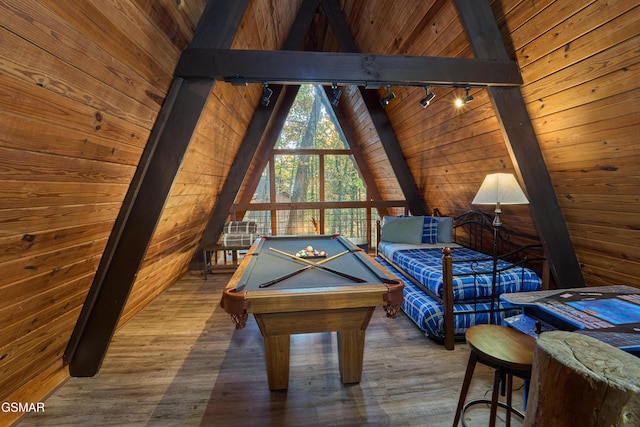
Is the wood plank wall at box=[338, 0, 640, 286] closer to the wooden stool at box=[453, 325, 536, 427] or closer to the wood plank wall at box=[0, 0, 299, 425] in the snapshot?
the wooden stool at box=[453, 325, 536, 427]

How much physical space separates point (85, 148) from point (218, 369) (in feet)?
5.79

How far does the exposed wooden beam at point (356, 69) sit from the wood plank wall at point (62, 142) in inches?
15.8

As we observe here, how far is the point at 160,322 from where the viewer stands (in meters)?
2.84

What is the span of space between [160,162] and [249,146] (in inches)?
84.6

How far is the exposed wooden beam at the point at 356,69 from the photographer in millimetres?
1883

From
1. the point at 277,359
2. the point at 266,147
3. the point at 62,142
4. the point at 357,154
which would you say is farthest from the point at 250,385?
the point at 357,154

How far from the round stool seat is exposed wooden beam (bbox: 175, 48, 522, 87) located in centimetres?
176

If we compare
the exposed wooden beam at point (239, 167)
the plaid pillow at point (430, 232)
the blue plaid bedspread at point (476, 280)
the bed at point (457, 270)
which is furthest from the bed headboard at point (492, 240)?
the exposed wooden beam at point (239, 167)

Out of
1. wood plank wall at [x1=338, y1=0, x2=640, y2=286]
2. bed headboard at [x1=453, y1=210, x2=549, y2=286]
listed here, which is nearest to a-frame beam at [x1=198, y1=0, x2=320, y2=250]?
wood plank wall at [x1=338, y1=0, x2=640, y2=286]

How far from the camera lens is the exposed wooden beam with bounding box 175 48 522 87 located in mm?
1883

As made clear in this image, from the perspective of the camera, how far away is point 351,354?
187cm

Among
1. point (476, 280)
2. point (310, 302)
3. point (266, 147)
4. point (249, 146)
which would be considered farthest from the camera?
point (266, 147)

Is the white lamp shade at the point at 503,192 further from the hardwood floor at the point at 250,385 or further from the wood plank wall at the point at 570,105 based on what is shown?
the hardwood floor at the point at 250,385

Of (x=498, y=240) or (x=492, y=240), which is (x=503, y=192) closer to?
Result: (x=498, y=240)
